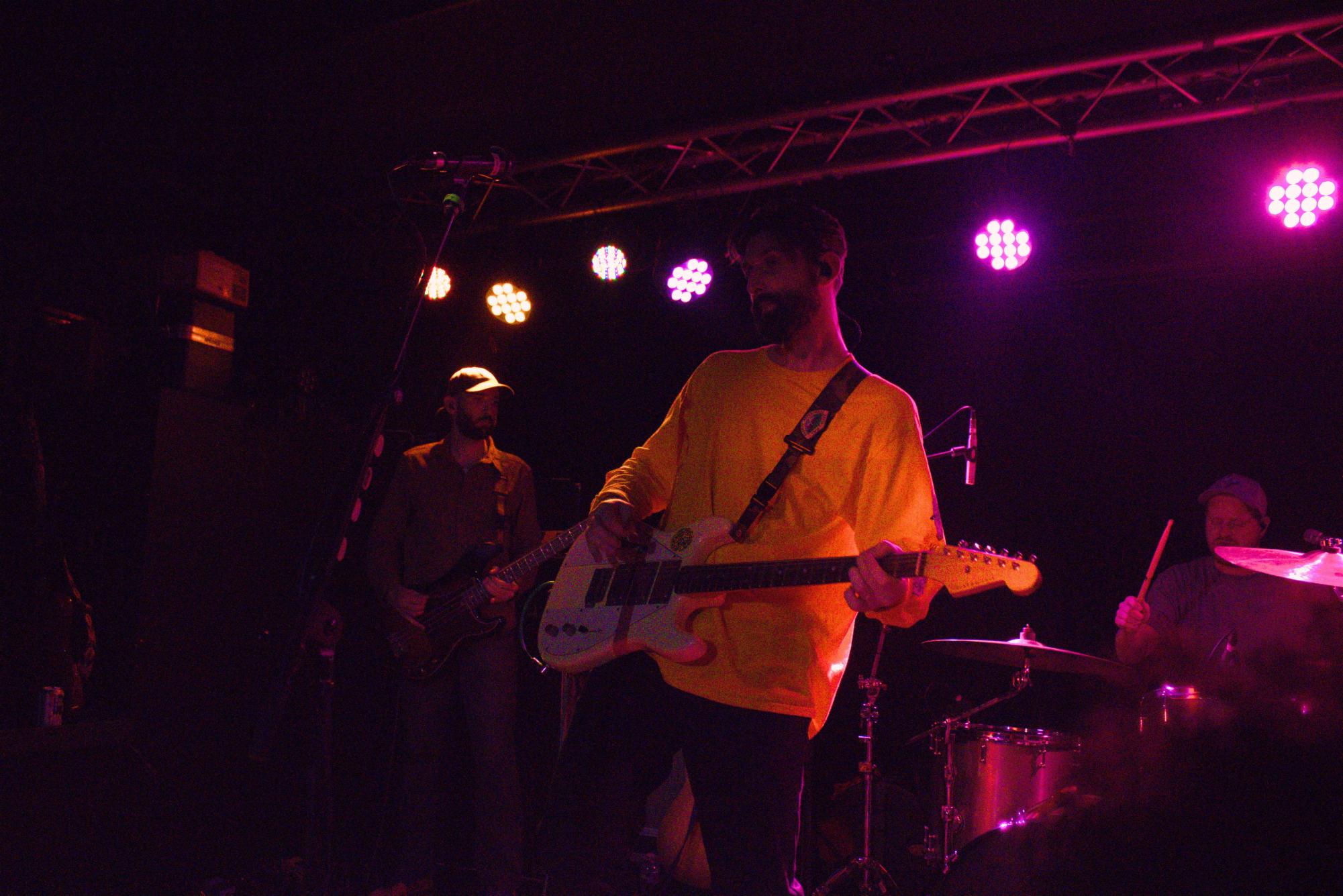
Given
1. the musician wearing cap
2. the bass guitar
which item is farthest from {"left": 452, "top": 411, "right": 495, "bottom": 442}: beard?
the bass guitar

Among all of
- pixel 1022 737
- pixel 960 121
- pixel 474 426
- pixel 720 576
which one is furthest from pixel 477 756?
pixel 960 121

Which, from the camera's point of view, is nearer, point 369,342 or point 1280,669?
point 1280,669

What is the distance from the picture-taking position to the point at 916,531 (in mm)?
2504

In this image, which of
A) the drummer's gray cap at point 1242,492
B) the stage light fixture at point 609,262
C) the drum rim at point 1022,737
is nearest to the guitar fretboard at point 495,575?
the drum rim at point 1022,737

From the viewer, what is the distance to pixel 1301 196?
5207 millimetres

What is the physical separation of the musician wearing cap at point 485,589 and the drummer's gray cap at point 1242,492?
373 cm

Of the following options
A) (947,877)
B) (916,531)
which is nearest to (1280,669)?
(916,531)

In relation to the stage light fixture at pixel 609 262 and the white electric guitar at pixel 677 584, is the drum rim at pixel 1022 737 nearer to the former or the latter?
the white electric guitar at pixel 677 584

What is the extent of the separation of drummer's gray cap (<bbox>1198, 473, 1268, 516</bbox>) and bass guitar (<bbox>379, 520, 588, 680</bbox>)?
11.6ft

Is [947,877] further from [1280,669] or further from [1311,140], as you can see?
[1311,140]

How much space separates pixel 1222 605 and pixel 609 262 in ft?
14.3

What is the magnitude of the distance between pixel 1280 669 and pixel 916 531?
942 mm

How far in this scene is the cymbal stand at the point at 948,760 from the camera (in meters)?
4.98

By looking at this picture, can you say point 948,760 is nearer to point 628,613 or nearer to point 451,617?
point 451,617
